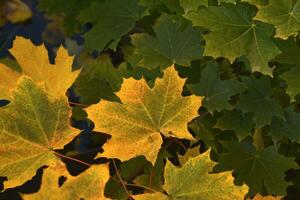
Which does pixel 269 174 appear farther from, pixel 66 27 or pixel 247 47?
pixel 66 27

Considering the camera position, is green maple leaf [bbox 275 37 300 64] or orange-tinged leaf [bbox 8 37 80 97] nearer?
orange-tinged leaf [bbox 8 37 80 97]

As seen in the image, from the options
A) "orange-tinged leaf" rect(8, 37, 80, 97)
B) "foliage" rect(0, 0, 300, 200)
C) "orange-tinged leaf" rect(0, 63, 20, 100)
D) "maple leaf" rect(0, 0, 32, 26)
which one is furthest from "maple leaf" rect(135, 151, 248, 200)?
"maple leaf" rect(0, 0, 32, 26)

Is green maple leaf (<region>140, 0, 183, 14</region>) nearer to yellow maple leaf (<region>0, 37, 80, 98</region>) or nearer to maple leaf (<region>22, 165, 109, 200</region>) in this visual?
yellow maple leaf (<region>0, 37, 80, 98</region>)

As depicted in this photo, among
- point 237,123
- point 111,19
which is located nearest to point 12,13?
point 111,19

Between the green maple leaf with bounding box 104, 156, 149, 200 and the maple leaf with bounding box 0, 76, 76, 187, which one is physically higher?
the maple leaf with bounding box 0, 76, 76, 187

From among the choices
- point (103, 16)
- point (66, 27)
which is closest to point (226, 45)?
point (103, 16)

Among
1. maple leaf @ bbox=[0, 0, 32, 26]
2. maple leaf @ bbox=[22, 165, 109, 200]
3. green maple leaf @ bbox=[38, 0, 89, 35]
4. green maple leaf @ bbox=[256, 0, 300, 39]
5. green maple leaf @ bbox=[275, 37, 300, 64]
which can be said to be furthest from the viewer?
maple leaf @ bbox=[0, 0, 32, 26]
